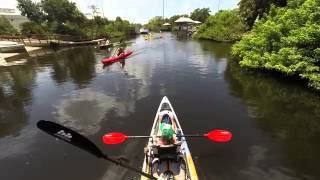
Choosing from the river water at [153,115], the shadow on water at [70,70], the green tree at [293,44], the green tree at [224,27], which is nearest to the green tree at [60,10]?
the shadow on water at [70,70]

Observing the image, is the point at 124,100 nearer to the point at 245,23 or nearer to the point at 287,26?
the point at 287,26

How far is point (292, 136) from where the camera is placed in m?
14.7

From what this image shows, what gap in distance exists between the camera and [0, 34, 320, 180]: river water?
12031mm

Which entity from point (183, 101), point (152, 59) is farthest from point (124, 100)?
point (152, 59)

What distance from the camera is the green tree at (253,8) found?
4775 centimetres

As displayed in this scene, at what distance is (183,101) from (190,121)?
3976mm

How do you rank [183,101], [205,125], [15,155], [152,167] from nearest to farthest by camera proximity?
1. [152,167]
2. [15,155]
3. [205,125]
4. [183,101]

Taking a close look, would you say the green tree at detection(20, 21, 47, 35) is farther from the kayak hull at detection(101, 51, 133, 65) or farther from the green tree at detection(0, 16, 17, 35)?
the kayak hull at detection(101, 51, 133, 65)

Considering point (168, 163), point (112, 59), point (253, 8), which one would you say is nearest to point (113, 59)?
point (112, 59)

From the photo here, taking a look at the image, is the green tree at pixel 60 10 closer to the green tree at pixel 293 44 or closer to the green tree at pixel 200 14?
the green tree at pixel 293 44

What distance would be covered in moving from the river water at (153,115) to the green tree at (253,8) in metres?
21.6

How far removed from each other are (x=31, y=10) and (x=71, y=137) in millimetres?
81462

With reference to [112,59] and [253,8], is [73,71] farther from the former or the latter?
[253,8]

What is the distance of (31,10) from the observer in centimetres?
7688
